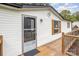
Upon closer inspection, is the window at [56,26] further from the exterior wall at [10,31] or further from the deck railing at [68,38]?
the exterior wall at [10,31]

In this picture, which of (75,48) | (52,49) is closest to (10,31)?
(52,49)

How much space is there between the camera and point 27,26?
2.87m

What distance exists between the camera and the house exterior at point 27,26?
2682 mm

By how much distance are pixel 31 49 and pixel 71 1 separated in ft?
4.34

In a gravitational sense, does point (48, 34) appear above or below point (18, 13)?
below

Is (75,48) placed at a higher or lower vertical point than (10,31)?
lower

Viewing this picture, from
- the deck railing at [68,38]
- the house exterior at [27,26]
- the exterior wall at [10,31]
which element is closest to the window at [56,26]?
the house exterior at [27,26]

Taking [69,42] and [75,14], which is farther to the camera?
[69,42]

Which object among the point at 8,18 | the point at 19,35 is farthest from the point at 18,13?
the point at 19,35

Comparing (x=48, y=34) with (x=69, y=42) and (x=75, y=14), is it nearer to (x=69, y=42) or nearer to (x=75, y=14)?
(x=69, y=42)

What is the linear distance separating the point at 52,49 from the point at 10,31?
0.99m

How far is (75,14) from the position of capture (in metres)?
2.79

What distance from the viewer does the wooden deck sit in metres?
2.84

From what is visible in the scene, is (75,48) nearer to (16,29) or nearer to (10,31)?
(16,29)
